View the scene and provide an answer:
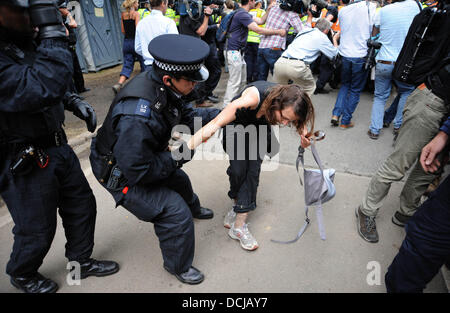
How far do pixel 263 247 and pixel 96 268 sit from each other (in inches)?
54.2

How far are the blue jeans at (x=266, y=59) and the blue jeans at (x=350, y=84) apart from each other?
3.92 ft

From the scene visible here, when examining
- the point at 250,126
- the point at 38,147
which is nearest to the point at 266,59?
the point at 250,126

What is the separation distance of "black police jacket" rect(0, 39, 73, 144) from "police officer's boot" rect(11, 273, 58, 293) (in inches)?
41.7

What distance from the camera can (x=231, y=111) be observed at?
74.1 inches

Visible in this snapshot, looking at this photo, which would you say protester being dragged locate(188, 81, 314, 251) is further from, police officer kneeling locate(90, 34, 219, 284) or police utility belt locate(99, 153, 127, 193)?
police utility belt locate(99, 153, 127, 193)

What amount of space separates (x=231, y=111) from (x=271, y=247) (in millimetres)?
1302

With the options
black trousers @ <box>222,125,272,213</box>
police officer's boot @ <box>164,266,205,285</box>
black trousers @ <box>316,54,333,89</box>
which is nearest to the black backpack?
black trousers @ <box>222,125,272,213</box>

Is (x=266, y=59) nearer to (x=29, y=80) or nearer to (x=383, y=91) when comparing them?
(x=383, y=91)

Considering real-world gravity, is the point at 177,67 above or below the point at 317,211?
above

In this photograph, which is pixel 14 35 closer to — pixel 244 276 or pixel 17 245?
pixel 17 245

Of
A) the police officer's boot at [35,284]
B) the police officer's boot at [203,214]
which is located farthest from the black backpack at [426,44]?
the police officer's boot at [35,284]

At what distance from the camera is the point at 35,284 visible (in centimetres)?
199

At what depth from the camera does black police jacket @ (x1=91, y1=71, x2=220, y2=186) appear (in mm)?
1675
